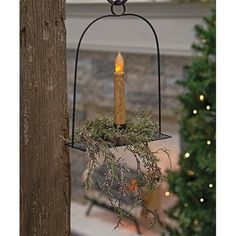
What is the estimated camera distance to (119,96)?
1.02m

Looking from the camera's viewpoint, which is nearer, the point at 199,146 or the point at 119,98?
the point at 119,98

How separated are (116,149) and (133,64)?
106 inches

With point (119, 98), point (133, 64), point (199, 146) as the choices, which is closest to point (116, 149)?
point (119, 98)

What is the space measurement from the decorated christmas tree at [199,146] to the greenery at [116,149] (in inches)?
57.0

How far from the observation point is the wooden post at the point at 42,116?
0.97 m

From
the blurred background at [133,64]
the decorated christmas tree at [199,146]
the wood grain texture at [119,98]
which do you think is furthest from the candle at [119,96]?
the blurred background at [133,64]

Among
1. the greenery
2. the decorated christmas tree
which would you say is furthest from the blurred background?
the greenery

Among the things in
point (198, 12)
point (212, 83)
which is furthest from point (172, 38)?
point (212, 83)

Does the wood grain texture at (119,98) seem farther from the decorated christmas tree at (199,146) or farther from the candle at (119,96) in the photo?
the decorated christmas tree at (199,146)

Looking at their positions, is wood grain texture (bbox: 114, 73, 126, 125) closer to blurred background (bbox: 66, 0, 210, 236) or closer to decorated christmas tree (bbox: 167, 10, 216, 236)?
decorated christmas tree (bbox: 167, 10, 216, 236)

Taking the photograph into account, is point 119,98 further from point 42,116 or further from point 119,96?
point 42,116

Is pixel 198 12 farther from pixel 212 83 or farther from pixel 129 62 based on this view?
pixel 212 83

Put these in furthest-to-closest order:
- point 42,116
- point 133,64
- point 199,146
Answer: point 133,64, point 199,146, point 42,116
